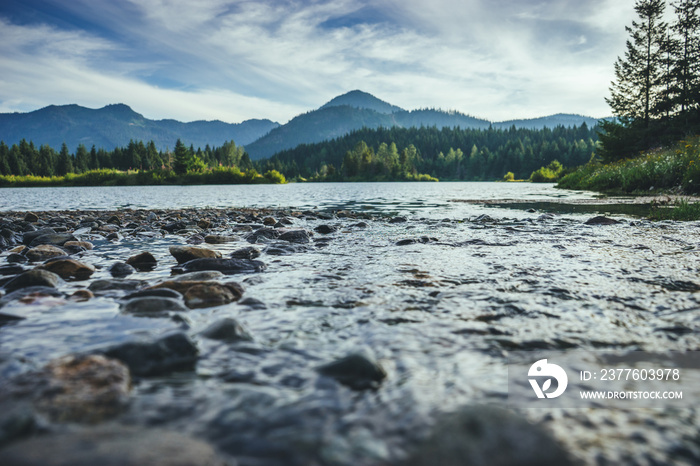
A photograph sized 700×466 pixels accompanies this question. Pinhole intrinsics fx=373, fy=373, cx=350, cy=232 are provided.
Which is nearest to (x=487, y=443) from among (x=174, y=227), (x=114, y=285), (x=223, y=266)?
(x=114, y=285)

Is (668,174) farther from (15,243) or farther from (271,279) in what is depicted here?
(15,243)

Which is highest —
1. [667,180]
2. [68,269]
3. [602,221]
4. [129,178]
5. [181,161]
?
[181,161]

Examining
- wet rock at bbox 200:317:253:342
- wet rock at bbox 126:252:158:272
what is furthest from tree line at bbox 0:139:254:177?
wet rock at bbox 200:317:253:342

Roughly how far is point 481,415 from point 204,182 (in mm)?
90776

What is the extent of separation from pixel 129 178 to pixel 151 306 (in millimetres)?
89248

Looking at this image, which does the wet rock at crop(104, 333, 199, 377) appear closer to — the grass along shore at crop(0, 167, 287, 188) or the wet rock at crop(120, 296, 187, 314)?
the wet rock at crop(120, 296, 187, 314)

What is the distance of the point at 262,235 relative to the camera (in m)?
9.89

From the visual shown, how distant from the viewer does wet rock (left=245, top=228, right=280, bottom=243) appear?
957 cm

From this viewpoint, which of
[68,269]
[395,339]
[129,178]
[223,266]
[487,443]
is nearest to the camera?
[487,443]

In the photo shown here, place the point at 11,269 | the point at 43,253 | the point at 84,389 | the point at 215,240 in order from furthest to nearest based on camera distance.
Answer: the point at 215,240, the point at 43,253, the point at 11,269, the point at 84,389

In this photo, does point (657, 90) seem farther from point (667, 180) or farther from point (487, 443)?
point (487, 443)

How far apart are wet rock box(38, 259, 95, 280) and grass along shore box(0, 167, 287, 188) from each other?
8388 cm

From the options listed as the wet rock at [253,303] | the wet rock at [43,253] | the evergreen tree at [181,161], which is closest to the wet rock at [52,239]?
the wet rock at [43,253]

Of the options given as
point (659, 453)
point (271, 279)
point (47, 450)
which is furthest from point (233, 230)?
point (659, 453)
